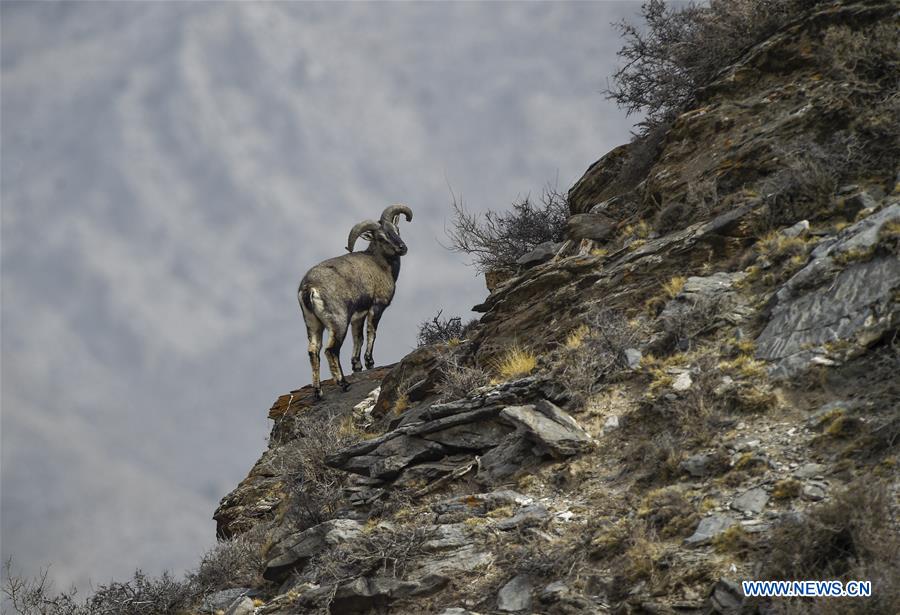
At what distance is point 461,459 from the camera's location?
8789 millimetres

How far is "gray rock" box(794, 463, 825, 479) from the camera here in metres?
5.93

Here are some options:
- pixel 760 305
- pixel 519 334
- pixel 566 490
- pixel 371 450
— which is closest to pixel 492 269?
pixel 519 334

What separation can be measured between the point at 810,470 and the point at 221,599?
685 centimetres

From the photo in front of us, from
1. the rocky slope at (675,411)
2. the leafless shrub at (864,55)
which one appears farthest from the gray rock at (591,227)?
the leafless shrub at (864,55)

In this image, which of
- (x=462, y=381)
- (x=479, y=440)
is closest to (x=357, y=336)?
(x=462, y=381)

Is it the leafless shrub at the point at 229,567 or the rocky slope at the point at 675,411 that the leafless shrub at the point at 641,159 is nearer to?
the rocky slope at the point at 675,411

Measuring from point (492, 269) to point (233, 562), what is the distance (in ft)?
23.2

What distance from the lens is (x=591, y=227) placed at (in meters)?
12.4

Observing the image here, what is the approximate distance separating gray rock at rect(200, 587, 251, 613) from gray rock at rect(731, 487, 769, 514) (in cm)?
589

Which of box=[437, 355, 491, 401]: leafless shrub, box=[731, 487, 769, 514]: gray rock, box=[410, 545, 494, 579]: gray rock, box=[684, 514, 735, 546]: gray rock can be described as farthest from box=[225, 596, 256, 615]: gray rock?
box=[731, 487, 769, 514]: gray rock

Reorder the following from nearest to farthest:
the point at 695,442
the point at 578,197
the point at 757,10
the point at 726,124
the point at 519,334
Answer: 1. the point at 695,442
2. the point at 519,334
3. the point at 726,124
4. the point at 757,10
5. the point at 578,197

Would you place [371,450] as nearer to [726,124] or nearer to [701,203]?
[701,203]

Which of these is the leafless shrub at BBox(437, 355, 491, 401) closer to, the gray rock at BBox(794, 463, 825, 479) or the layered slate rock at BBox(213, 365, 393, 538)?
the layered slate rock at BBox(213, 365, 393, 538)

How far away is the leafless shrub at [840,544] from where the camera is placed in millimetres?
4668
